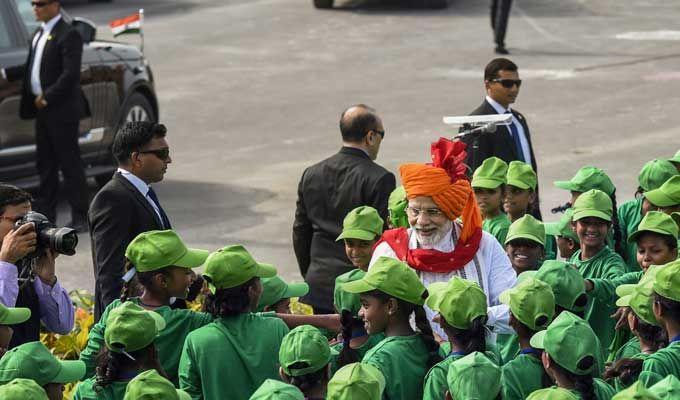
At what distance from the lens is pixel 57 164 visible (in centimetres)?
1316

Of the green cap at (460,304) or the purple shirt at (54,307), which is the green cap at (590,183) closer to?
the green cap at (460,304)

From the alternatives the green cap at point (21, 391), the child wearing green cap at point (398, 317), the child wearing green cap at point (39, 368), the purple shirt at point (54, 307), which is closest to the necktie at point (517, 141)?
the child wearing green cap at point (398, 317)

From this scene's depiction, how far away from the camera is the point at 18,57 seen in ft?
44.2

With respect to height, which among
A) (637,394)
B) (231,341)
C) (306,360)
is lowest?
(231,341)

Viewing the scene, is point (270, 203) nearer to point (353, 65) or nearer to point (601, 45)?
point (353, 65)

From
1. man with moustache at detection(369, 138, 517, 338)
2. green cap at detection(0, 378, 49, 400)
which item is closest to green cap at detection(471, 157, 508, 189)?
man with moustache at detection(369, 138, 517, 338)

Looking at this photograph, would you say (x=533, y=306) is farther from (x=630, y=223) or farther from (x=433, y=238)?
(x=630, y=223)

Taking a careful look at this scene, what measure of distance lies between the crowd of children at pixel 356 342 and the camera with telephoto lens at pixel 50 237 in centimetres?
34

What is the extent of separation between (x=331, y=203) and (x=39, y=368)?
3.21 m

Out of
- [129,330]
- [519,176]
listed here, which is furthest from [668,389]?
[519,176]

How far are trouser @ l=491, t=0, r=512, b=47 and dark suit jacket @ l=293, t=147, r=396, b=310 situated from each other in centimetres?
1273

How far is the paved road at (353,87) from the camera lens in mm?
14719

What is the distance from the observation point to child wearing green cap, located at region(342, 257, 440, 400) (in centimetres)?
635

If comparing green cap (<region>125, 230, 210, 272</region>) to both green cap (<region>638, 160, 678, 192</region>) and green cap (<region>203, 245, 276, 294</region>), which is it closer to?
green cap (<region>203, 245, 276, 294</region>)
